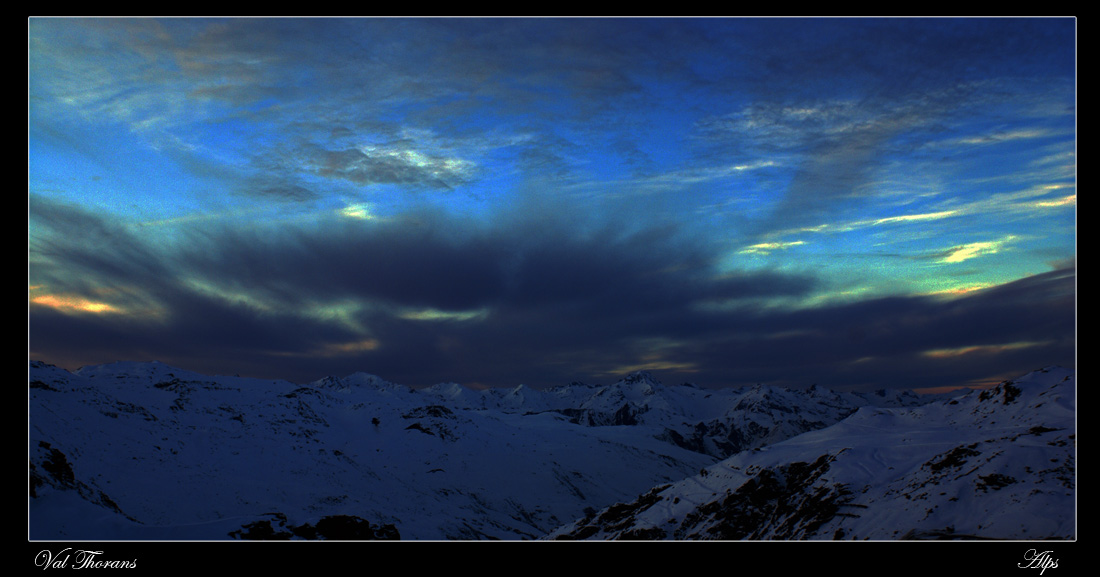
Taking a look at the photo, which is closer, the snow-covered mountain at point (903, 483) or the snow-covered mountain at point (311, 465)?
the snow-covered mountain at point (903, 483)

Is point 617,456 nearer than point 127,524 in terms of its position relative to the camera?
No

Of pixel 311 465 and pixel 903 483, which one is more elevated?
pixel 903 483

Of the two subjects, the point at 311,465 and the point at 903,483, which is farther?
the point at 311,465

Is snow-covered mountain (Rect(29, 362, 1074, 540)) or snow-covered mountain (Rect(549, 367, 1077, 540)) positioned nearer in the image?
snow-covered mountain (Rect(549, 367, 1077, 540))
